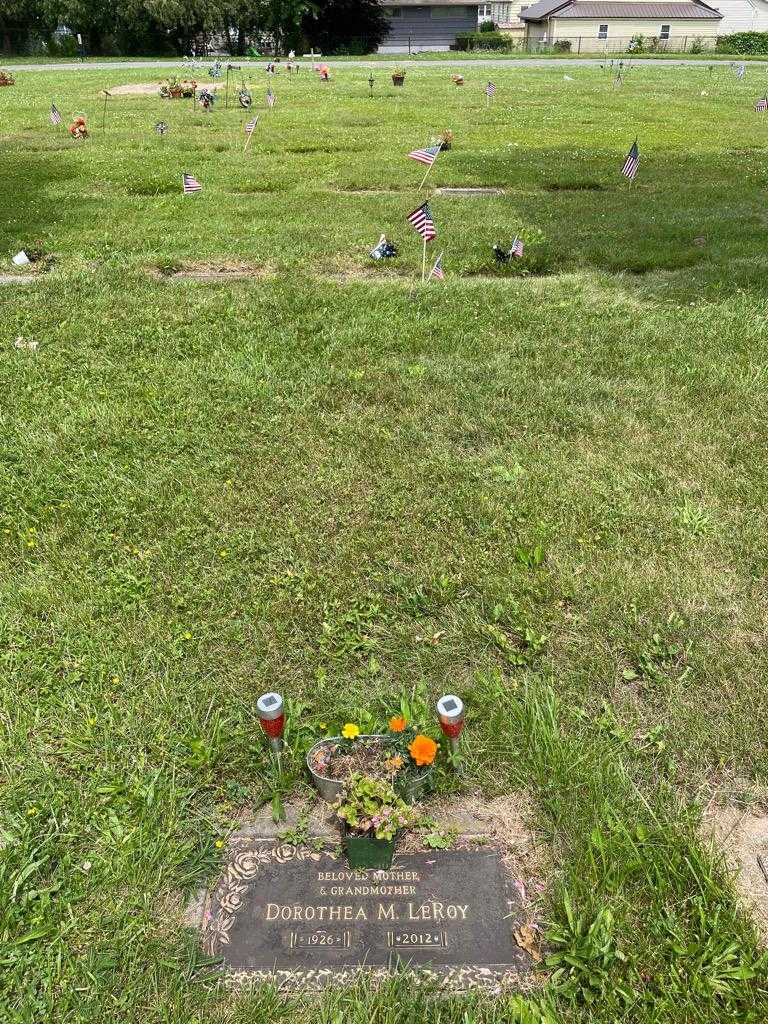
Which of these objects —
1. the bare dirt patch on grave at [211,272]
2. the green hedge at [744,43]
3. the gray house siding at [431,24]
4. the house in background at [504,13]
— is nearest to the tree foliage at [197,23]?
the gray house siding at [431,24]

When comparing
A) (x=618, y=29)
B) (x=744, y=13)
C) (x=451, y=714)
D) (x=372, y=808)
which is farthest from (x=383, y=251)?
(x=744, y=13)

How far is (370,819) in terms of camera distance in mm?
2301

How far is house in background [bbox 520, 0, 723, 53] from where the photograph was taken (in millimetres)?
50938

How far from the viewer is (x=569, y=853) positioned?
2.37 m

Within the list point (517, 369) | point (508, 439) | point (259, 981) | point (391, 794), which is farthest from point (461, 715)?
point (517, 369)

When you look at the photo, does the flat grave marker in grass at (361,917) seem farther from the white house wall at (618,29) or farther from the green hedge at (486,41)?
the green hedge at (486,41)

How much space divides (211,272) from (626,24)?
58.8 metres

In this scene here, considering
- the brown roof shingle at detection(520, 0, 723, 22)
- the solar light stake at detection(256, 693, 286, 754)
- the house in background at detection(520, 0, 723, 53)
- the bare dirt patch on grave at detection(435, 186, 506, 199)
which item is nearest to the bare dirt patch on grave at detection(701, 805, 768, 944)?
the solar light stake at detection(256, 693, 286, 754)

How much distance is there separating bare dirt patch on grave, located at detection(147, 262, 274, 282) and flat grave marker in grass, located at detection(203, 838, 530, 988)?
22.0 ft

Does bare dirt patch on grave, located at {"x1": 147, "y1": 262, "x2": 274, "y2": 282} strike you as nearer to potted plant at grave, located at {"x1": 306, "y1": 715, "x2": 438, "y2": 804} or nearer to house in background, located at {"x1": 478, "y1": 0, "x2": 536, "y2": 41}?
potted plant at grave, located at {"x1": 306, "y1": 715, "x2": 438, "y2": 804}

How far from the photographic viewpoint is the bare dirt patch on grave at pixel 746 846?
2.24 m

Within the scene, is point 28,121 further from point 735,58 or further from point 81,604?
point 735,58

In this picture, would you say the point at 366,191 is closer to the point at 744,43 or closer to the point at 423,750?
the point at 423,750

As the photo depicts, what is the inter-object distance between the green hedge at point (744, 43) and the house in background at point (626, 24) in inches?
103
